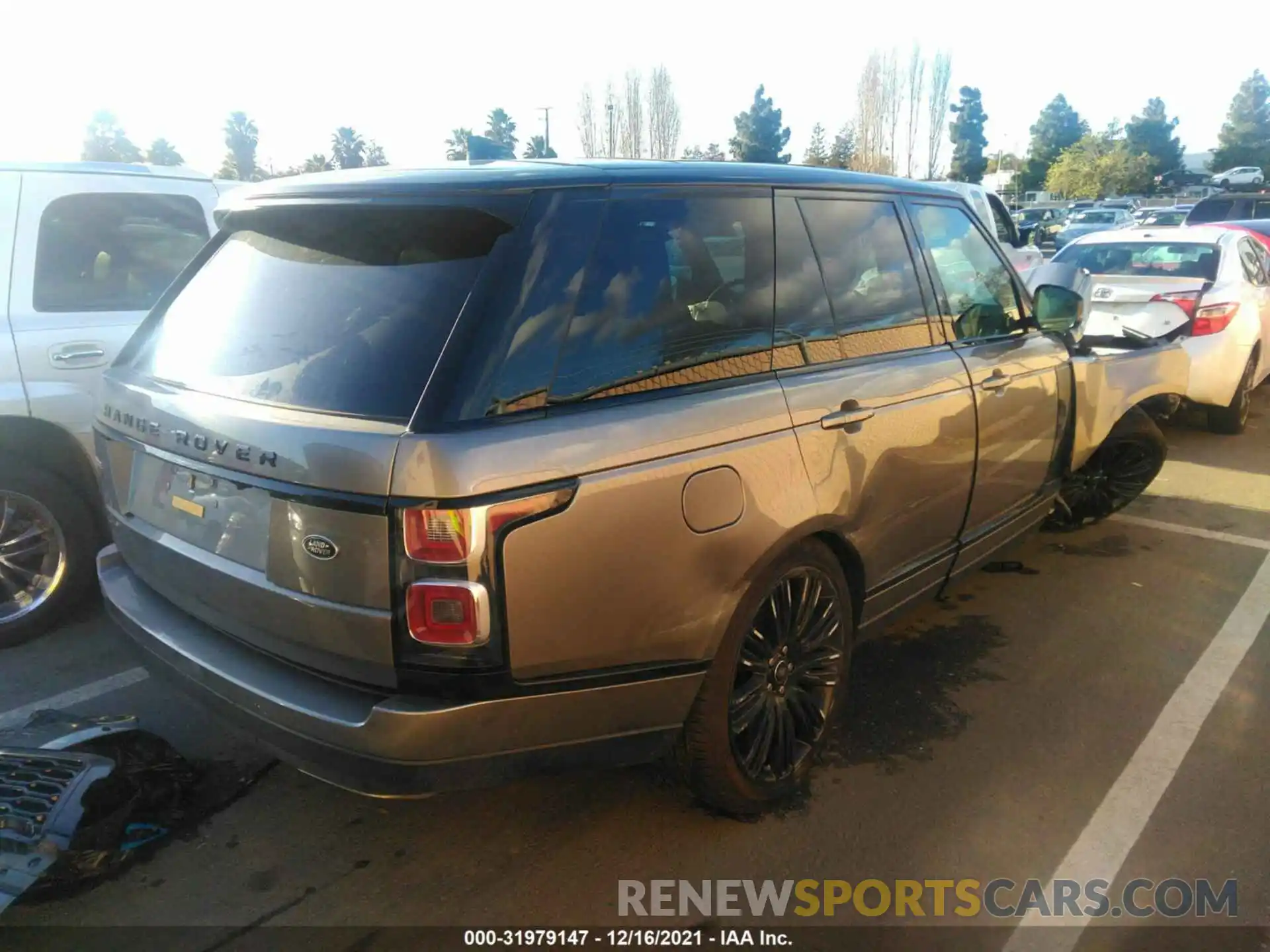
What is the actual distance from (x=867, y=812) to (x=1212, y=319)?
6.26 m

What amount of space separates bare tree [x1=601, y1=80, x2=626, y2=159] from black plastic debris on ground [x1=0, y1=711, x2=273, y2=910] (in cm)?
5828

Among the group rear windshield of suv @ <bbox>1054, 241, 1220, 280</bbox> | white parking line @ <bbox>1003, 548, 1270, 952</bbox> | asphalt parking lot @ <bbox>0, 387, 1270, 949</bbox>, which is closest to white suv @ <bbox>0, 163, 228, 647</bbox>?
asphalt parking lot @ <bbox>0, 387, 1270, 949</bbox>

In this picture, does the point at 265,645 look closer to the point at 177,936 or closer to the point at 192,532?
the point at 192,532

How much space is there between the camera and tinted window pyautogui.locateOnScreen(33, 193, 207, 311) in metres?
4.32

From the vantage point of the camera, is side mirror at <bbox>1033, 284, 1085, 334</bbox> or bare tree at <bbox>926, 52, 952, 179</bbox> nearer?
side mirror at <bbox>1033, 284, 1085, 334</bbox>

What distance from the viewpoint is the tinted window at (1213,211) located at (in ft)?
63.0

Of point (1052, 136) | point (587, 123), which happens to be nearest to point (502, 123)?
point (587, 123)

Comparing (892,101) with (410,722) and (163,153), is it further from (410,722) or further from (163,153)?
(410,722)

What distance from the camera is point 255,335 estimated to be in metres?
2.65

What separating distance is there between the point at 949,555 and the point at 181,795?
2875 mm

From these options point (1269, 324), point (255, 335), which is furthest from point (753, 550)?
point (1269, 324)

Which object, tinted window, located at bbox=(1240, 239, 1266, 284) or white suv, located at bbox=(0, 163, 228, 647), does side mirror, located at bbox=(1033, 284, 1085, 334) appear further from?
tinted window, located at bbox=(1240, 239, 1266, 284)

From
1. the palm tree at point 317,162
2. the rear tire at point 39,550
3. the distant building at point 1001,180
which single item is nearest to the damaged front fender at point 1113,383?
the rear tire at point 39,550

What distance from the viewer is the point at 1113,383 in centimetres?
502
